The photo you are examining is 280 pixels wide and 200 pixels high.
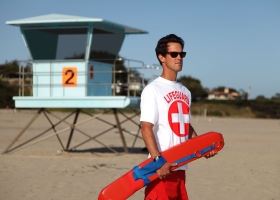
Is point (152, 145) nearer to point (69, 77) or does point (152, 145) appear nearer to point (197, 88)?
point (69, 77)

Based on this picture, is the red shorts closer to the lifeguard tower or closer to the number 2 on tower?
the lifeguard tower

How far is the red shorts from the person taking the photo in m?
4.56

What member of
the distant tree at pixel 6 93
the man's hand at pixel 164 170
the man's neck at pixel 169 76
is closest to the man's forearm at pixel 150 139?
the man's hand at pixel 164 170

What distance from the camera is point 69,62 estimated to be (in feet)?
51.2

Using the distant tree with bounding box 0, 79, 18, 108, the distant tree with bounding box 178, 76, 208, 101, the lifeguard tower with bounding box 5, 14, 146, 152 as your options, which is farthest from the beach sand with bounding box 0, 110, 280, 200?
the distant tree with bounding box 178, 76, 208, 101

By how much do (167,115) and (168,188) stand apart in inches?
22.4

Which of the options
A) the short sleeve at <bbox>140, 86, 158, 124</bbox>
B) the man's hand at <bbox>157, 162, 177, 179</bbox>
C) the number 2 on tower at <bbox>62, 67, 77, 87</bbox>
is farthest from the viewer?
the number 2 on tower at <bbox>62, 67, 77, 87</bbox>

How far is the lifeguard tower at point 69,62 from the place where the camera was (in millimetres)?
15297

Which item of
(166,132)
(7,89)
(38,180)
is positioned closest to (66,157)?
(38,180)

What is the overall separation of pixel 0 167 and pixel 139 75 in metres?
5.36

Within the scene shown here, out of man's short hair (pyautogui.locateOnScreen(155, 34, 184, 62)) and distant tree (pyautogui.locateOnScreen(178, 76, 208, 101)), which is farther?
distant tree (pyautogui.locateOnScreen(178, 76, 208, 101))

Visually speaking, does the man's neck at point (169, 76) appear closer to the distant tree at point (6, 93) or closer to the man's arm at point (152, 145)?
the man's arm at point (152, 145)

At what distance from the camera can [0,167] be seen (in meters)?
12.9

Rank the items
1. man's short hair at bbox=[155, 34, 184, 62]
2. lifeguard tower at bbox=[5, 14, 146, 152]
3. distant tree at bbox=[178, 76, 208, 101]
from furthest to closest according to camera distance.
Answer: distant tree at bbox=[178, 76, 208, 101] < lifeguard tower at bbox=[5, 14, 146, 152] < man's short hair at bbox=[155, 34, 184, 62]
